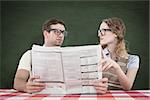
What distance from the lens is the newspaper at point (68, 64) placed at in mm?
1523

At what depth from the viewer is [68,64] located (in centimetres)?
152

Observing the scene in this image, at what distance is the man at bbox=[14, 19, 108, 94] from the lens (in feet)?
5.37

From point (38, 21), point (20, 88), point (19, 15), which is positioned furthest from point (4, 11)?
point (20, 88)

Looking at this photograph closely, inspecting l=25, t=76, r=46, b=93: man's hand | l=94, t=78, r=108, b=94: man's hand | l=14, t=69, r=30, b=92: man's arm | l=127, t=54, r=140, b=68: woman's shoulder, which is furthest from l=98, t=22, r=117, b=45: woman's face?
l=25, t=76, r=46, b=93: man's hand

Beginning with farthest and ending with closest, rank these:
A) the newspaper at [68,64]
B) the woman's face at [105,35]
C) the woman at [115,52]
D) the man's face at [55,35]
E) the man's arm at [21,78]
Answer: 1. the man's face at [55,35]
2. the woman's face at [105,35]
3. the woman at [115,52]
4. the man's arm at [21,78]
5. the newspaper at [68,64]

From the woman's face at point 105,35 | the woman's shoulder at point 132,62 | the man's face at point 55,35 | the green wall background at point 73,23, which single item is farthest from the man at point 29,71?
the green wall background at point 73,23

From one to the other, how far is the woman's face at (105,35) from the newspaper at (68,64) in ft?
3.15

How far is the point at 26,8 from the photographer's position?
3738 mm

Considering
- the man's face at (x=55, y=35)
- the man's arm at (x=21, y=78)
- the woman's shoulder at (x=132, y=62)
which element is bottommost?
the man's arm at (x=21, y=78)

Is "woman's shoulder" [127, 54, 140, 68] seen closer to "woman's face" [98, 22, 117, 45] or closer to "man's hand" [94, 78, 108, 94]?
"woman's face" [98, 22, 117, 45]

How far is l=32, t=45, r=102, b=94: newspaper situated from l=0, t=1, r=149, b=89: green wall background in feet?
6.95

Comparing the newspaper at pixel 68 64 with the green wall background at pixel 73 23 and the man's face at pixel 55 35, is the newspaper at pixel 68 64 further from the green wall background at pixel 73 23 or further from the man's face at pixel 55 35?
the green wall background at pixel 73 23

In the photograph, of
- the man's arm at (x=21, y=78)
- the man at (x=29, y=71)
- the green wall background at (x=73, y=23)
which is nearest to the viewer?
the man at (x=29, y=71)

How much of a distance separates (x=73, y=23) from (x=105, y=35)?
4.02 feet
